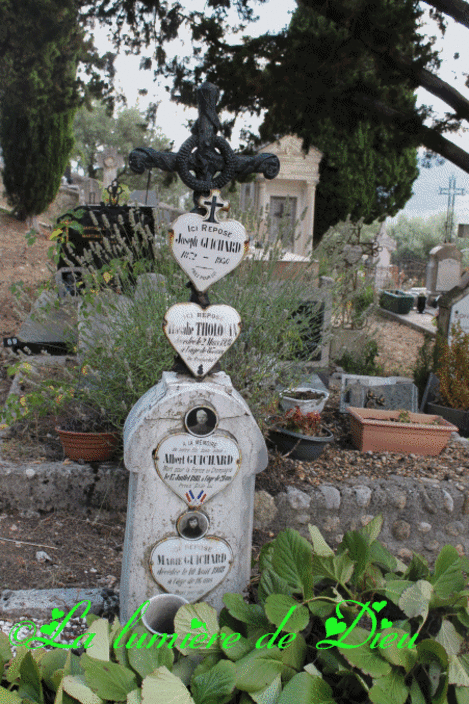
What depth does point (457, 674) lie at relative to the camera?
1.85m

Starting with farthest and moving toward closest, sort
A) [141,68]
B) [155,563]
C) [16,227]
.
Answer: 1. [16,227]
2. [141,68]
3. [155,563]

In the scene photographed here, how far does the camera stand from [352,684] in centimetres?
190

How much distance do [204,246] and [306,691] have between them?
1.59m

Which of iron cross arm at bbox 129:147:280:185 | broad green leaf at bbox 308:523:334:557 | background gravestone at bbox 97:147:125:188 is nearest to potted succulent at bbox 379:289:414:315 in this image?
background gravestone at bbox 97:147:125:188

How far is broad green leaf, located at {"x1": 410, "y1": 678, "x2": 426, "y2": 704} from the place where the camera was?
6.10 feet

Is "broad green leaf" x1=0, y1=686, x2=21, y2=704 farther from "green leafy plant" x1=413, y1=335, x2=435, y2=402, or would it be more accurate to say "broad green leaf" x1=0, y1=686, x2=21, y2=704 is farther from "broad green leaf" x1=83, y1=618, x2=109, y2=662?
"green leafy plant" x1=413, y1=335, x2=435, y2=402

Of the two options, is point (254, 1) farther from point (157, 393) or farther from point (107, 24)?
point (157, 393)

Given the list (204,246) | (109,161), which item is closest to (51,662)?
(204,246)

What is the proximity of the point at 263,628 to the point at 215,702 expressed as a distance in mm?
325

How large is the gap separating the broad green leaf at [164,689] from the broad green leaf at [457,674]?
0.82 meters

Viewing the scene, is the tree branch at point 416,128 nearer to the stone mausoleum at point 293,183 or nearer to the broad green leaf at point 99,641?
the broad green leaf at point 99,641

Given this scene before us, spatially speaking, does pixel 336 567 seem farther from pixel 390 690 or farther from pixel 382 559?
pixel 390 690

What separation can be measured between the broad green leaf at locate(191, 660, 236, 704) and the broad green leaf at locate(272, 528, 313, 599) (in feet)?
1.29

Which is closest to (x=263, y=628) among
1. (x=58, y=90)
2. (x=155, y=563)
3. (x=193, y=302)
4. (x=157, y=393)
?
(x=155, y=563)
